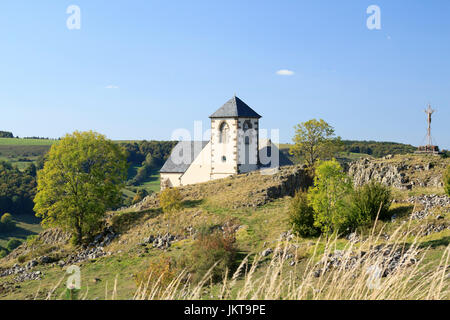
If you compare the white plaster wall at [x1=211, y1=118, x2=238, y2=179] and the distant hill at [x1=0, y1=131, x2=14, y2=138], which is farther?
the distant hill at [x1=0, y1=131, x2=14, y2=138]

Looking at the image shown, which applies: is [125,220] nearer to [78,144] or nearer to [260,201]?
[78,144]

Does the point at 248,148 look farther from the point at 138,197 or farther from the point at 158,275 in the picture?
the point at 138,197

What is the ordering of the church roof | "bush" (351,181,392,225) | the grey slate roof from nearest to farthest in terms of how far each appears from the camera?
"bush" (351,181,392,225), the church roof, the grey slate roof

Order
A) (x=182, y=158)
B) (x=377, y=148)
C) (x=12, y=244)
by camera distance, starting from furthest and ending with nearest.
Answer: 1. (x=377, y=148)
2. (x=12, y=244)
3. (x=182, y=158)

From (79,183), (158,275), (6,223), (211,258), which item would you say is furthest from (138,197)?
(158,275)

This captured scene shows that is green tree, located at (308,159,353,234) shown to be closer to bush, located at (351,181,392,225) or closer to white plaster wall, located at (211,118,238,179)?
bush, located at (351,181,392,225)

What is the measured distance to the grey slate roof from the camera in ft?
190

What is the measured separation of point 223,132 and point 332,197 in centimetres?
2933

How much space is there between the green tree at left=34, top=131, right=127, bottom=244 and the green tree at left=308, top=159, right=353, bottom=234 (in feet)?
78.5

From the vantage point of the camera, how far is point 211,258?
20891 millimetres

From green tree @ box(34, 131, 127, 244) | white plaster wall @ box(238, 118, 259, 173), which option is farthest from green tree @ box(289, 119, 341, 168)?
green tree @ box(34, 131, 127, 244)

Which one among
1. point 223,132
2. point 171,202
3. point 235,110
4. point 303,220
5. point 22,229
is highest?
point 235,110

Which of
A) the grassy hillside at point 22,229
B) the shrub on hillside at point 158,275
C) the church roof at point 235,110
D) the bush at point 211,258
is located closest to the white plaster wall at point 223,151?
the church roof at point 235,110
